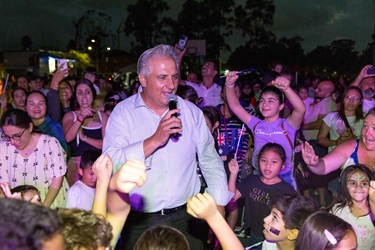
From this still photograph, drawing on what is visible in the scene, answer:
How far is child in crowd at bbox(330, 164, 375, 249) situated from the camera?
4031 mm

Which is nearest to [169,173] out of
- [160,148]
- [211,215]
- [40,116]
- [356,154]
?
[160,148]

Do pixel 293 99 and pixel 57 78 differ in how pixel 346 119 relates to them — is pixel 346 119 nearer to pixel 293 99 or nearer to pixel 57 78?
pixel 293 99

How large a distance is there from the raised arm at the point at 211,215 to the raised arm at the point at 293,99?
2.71 meters

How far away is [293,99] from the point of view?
5.04m

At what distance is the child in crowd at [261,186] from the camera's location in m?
4.90

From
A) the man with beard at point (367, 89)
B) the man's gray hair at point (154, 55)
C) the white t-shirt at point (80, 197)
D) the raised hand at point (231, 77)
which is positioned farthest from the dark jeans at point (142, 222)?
the man with beard at point (367, 89)

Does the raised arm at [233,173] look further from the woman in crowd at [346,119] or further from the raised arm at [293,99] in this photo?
the woman in crowd at [346,119]

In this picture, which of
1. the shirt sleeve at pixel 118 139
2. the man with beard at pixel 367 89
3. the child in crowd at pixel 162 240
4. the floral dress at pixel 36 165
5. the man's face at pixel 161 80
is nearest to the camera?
the child in crowd at pixel 162 240

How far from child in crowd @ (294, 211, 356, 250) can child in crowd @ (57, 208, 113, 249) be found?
4.59 ft

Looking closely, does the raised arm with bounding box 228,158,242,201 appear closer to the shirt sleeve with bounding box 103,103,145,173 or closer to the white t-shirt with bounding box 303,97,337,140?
the shirt sleeve with bounding box 103,103,145,173

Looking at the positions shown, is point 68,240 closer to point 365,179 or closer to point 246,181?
point 365,179

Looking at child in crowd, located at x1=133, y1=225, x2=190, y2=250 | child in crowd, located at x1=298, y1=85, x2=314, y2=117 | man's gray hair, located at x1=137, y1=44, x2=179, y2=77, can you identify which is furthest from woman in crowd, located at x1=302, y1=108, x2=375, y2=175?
child in crowd, located at x1=298, y1=85, x2=314, y2=117

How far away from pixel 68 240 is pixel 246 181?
10.7 feet

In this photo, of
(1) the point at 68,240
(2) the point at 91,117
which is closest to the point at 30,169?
(2) the point at 91,117
